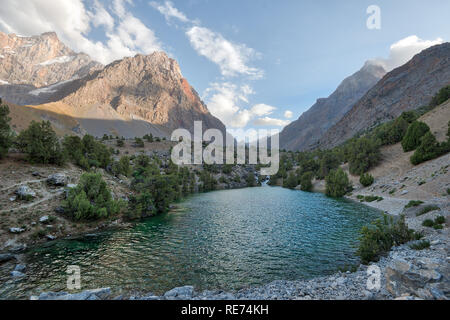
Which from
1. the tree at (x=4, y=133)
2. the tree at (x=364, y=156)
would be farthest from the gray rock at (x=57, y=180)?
the tree at (x=364, y=156)

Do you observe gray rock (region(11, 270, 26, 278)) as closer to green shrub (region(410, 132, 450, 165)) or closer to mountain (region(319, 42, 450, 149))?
green shrub (region(410, 132, 450, 165))

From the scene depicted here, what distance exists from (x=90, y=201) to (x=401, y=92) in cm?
17431

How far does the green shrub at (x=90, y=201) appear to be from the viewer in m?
21.9

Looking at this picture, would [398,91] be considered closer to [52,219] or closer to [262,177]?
[262,177]

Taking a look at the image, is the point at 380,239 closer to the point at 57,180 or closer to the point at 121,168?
the point at 57,180

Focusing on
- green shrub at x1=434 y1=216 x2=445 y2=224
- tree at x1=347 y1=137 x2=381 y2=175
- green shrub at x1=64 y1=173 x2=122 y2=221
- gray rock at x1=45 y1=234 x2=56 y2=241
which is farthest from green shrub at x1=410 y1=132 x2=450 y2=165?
gray rock at x1=45 y1=234 x2=56 y2=241

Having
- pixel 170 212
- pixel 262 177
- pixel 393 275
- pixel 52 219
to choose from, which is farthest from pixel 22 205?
pixel 262 177

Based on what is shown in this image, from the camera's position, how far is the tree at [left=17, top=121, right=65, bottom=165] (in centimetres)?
2553

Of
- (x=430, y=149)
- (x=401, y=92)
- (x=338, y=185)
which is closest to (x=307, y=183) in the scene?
(x=338, y=185)

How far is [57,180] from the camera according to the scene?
2417 centimetres

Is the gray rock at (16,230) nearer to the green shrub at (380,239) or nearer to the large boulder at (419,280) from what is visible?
the large boulder at (419,280)

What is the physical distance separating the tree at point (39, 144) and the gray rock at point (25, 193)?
6243 millimetres

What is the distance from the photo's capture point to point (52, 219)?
66.0 feet
